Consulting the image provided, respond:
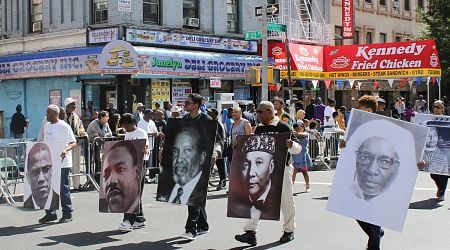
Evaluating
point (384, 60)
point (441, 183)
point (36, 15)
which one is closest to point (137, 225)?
point (441, 183)

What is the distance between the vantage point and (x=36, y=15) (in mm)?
26594

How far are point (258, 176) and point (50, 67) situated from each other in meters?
18.0

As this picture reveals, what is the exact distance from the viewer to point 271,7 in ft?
63.9

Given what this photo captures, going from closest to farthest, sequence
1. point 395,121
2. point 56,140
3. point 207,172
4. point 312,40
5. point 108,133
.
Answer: point 395,121 → point 207,172 → point 56,140 → point 108,133 → point 312,40

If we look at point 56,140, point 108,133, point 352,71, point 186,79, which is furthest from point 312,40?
point 56,140

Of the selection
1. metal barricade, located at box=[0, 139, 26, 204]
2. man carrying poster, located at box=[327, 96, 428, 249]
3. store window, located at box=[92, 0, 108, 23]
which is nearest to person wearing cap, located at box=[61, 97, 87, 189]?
metal barricade, located at box=[0, 139, 26, 204]

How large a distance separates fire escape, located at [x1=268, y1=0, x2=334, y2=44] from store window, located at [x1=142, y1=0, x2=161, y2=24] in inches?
227

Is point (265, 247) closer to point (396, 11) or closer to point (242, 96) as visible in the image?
point (242, 96)

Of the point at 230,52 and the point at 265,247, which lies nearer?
the point at 265,247

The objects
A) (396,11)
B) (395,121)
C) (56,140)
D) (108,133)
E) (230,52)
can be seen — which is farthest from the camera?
(396,11)

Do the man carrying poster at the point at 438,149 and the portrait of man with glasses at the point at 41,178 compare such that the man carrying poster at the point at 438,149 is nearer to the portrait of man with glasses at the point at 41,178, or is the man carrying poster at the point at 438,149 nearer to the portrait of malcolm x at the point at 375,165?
the portrait of malcolm x at the point at 375,165

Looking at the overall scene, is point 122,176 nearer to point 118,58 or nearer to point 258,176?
point 258,176

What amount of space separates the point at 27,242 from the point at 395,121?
4911mm

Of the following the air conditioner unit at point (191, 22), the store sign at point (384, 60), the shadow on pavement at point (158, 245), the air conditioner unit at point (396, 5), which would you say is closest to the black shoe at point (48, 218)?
the shadow on pavement at point (158, 245)
